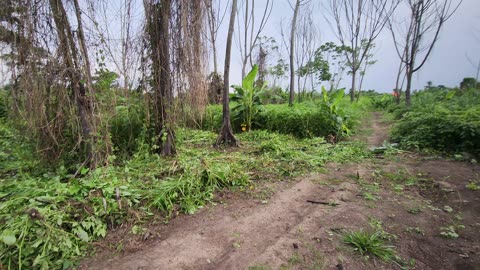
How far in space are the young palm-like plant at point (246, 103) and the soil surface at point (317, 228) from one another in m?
3.48

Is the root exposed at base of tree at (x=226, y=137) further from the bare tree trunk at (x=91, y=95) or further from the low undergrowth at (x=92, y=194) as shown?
the bare tree trunk at (x=91, y=95)

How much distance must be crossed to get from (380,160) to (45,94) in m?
4.90

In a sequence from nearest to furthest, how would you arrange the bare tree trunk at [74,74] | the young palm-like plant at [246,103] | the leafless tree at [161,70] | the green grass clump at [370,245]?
the green grass clump at [370,245]
the bare tree trunk at [74,74]
the leafless tree at [161,70]
the young palm-like plant at [246,103]

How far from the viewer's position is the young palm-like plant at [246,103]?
21.4 ft

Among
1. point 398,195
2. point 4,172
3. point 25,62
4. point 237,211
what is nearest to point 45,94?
point 25,62

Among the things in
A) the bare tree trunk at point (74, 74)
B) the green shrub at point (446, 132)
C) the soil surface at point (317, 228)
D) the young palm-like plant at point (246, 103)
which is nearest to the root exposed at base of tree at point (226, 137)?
the young palm-like plant at point (246, 103)

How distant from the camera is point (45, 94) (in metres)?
2.79

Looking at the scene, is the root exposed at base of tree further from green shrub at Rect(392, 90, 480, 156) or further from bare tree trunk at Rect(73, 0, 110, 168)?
green shrub at Rect(392, 90, 480, 156)

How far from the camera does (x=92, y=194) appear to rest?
222 cm

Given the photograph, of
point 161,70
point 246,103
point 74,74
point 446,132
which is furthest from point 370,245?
point 246,103

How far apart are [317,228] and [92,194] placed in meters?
2.04

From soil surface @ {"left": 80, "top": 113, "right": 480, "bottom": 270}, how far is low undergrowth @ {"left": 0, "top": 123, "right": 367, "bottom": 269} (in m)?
0.18

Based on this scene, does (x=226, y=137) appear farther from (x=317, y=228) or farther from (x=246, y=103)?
(x=317, y=228)

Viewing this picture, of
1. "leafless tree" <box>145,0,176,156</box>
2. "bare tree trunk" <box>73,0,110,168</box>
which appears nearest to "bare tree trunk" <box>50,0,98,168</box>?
"bare tree trunk" <box>73,0,110,168</box>
